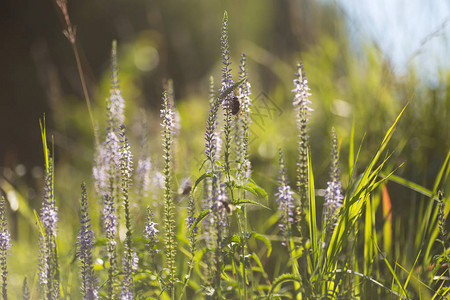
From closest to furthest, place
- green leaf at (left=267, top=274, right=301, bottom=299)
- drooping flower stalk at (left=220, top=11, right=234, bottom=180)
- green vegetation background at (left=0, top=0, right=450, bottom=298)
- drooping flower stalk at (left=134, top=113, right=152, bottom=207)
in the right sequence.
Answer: drooping flower stalk at (left=220, top=11, right=234, bottom=180) → green leaf at (left=267, top=274, right=301, bottom=299) → drooping flower stalk at (left=134, top=113, right=152, bottom=207) → green vegetation background at (left=0, top=0, right=450, bottom=298)

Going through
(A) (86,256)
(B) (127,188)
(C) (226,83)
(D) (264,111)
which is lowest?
(A) (86,256)

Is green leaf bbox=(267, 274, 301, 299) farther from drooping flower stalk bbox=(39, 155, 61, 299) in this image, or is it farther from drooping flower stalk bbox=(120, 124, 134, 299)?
drooping flower stalk bbox=(39, 155, 61, 299)

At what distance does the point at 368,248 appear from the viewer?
6.39ft

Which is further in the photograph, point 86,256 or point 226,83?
point 86,256

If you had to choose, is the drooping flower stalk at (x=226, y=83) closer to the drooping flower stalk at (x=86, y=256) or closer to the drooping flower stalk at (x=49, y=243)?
the drooping flower stalk at (x=86, y=256)

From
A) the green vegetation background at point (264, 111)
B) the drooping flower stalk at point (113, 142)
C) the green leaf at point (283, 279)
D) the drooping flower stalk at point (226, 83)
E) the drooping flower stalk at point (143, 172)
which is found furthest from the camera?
the green vegetation background at point (264, 111)

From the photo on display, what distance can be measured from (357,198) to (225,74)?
618 mm

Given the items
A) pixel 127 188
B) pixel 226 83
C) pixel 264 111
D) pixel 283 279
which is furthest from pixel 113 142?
pixel 264 111

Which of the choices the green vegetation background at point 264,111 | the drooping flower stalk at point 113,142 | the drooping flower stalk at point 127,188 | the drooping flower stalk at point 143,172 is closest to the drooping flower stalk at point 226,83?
the drooping flower stalk at point 127,188

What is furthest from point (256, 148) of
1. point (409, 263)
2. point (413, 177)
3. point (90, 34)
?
point (90, 34)

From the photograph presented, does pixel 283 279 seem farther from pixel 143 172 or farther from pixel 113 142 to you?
pixel 143 172

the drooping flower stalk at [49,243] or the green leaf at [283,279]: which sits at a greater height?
the drooping flower stalk at [49,243]

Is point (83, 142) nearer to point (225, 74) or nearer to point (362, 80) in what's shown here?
point (362, 80)

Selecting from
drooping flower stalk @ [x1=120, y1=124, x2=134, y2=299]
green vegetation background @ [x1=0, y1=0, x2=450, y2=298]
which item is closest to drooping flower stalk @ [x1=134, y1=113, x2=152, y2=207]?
green vegetation background @ [x1=0, y1=0, x2=450, y2=298]
